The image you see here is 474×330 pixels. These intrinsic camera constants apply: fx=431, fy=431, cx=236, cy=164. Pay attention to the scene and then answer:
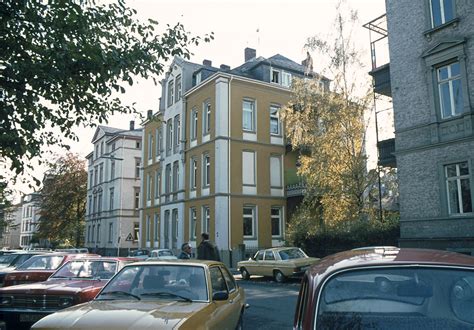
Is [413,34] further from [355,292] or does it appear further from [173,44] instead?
[355,292]

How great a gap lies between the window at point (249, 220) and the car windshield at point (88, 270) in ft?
71.9

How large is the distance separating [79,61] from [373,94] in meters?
17.1

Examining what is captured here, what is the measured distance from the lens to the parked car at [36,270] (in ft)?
34.6

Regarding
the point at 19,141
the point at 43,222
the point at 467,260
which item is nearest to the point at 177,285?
the point at 467,260

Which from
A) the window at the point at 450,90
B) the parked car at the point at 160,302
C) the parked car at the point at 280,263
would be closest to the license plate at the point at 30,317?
the parked car at the point at 160,302

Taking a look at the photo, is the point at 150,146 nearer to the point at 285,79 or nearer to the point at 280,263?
the point at 285,79

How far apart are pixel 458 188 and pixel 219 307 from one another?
13.5 metres

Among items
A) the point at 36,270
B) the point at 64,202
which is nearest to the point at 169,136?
the point at 64,202

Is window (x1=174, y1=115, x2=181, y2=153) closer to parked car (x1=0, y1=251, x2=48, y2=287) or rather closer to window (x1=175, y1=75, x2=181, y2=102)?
window (x1=175, y1=75, x2=181, y2=102)

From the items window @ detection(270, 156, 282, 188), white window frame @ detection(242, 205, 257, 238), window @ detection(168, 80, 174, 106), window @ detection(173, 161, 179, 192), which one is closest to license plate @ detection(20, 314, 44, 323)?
white window frame @ detection(242, 205, 257, 238)

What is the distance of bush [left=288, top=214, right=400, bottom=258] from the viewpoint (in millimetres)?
19156

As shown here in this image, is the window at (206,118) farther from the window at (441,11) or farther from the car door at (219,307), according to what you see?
the car door at (219,307)

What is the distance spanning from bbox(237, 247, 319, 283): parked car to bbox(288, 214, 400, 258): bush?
7.30 ft

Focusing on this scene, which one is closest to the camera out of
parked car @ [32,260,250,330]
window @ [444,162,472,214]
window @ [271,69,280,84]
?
parked car @ [32,260,250,330]
